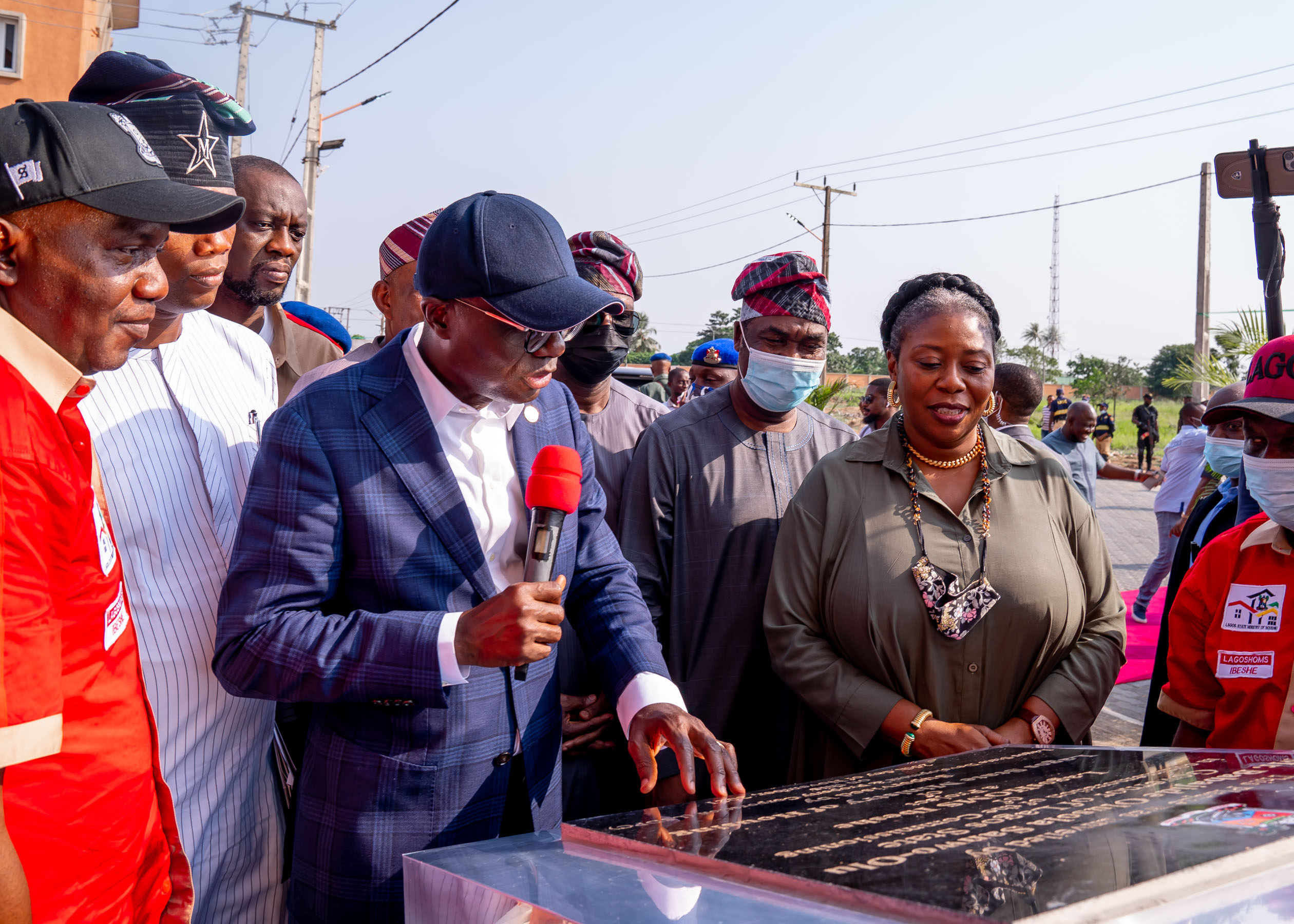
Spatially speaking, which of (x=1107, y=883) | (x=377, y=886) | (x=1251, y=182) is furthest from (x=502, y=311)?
(x=1251, y=182)

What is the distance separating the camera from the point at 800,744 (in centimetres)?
267

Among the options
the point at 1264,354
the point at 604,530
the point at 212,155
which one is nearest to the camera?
the point at 212,155

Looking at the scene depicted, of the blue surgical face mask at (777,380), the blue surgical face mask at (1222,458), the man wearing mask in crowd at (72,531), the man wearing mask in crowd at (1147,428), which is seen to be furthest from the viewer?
the man wearing mask in crowd at (1147,428)

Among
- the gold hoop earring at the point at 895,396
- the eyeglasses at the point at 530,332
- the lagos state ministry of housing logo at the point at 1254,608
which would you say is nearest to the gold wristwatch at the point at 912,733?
the lagos state ministry of housing logo at the point at 1254,608

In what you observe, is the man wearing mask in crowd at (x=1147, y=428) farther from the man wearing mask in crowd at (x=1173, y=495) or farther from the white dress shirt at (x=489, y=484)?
the white dress shirt at (x=489, y=484)

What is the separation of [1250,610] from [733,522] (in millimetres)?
1367

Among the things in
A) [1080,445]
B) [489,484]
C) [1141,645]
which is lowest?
[1141,645]

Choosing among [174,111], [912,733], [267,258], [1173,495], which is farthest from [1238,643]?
[1173,495]

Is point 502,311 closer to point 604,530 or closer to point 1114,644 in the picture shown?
point 604,530

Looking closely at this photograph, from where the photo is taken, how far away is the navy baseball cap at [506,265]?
1928 millimetres

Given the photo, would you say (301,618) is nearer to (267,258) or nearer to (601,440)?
(601,440)

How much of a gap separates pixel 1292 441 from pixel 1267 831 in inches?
61.4

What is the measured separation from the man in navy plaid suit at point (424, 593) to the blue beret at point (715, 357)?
21.1ft

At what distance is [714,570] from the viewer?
296 cm
